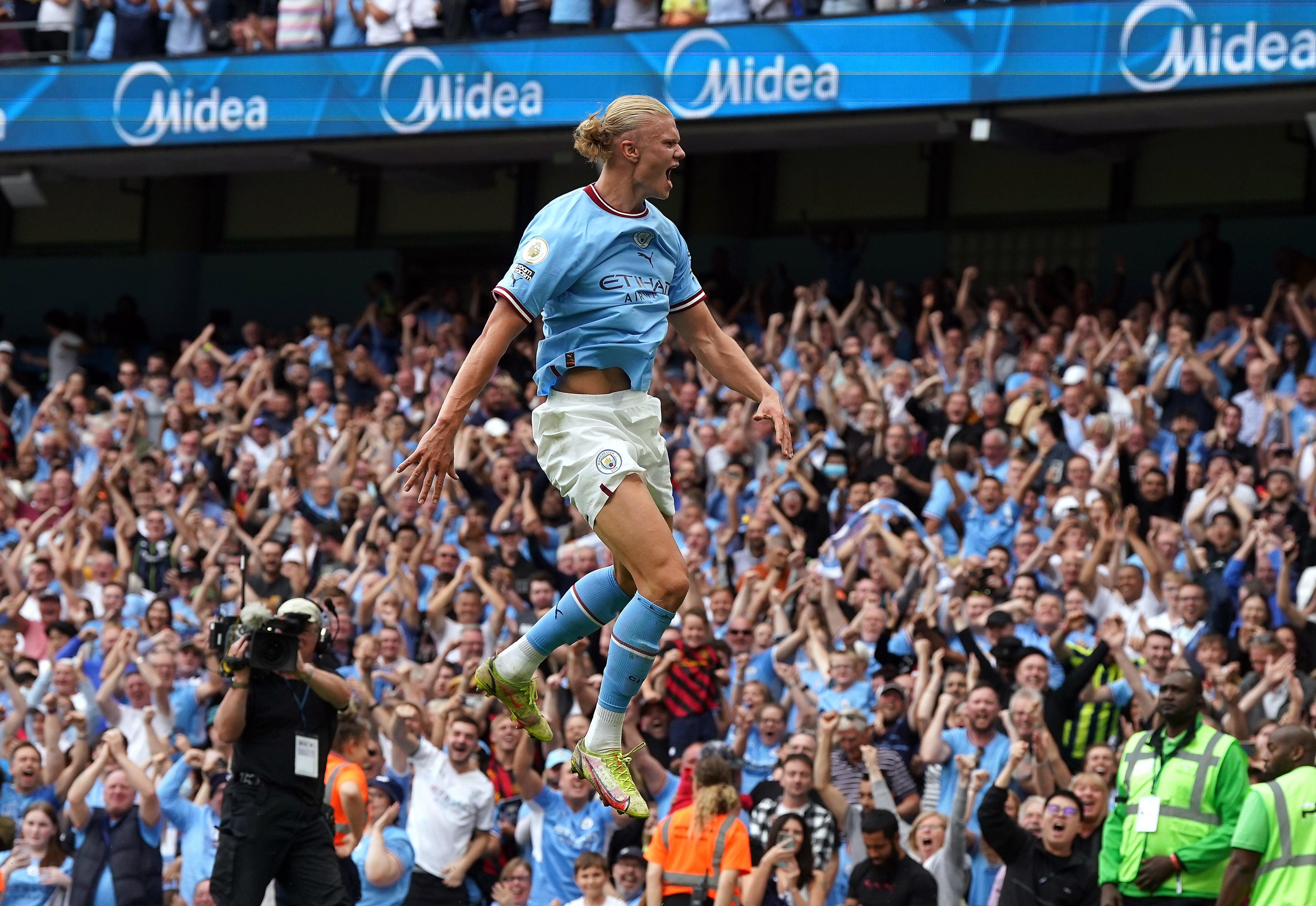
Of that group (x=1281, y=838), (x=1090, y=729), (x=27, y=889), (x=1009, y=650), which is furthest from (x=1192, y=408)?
(x=27, y=889)

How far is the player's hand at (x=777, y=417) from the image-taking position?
584 centimetres

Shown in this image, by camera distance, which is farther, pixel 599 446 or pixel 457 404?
pixel 599 446

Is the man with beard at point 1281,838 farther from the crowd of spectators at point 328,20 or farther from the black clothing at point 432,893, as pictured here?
the crowd of spectators at point 328,20

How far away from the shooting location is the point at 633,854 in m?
10.1

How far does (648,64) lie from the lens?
55.1ft

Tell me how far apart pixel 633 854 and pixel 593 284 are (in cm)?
511

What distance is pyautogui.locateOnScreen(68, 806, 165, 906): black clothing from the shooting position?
444 inches

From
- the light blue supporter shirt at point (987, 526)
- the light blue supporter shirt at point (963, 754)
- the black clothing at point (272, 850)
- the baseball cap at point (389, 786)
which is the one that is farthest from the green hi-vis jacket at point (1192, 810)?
the baseball cap at point (389, 786)

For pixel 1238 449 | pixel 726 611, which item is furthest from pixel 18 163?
pixel 1238 449

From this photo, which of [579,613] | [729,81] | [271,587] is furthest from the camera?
[729,81]

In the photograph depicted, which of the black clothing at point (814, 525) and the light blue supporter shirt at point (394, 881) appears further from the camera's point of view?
the black clothing at point (814, 525)

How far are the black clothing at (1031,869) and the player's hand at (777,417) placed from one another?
3894mm

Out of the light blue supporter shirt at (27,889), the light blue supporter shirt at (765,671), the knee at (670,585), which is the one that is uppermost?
the knee at (670,585)

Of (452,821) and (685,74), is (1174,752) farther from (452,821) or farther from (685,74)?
(685,74)
